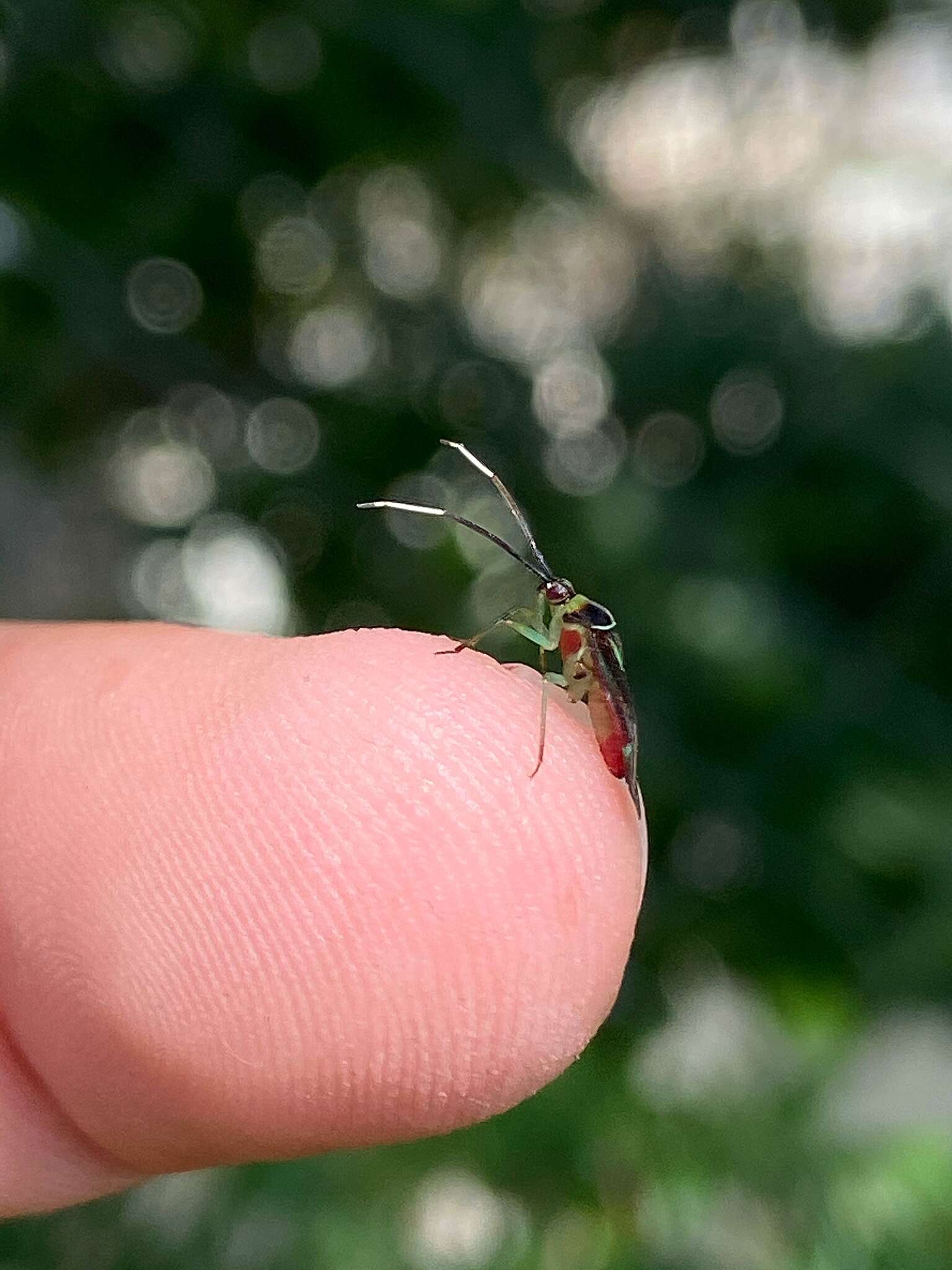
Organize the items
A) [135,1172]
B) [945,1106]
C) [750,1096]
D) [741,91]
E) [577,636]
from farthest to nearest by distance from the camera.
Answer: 1. [741,91]
2. [945,1106]
3. [750,1096]
4. [577,636]
5. [135,1172]

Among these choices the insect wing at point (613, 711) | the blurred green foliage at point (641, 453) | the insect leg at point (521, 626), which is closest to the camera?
the insect wing at point (613, 711)

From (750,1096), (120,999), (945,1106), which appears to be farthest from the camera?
(945,1106)

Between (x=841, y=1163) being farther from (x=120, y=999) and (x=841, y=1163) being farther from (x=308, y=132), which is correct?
(x=308, y=132)

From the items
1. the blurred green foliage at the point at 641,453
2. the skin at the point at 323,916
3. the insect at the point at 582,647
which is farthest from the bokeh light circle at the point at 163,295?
the skin at the point at 323,916

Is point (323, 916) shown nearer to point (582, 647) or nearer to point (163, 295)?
point (582, 647)

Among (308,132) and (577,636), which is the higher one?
(308,132)

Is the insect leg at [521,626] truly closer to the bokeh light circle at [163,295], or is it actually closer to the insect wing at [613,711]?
the insect wing at [613,711]

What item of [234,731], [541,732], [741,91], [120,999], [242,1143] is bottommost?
[242,1143]

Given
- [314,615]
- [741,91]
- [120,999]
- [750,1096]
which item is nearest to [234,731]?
[120,999]
